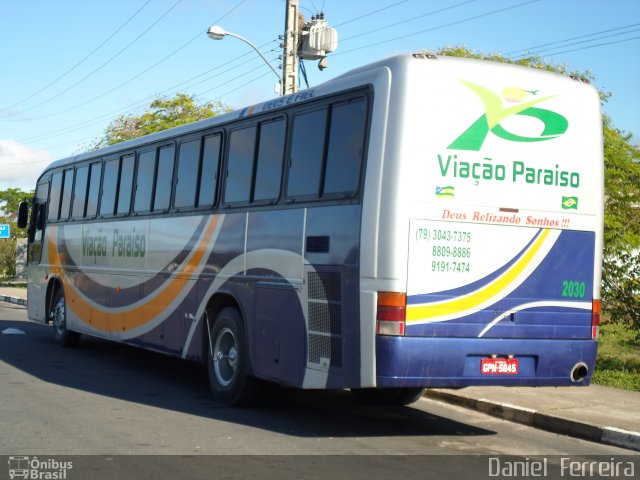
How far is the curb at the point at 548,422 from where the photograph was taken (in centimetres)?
937

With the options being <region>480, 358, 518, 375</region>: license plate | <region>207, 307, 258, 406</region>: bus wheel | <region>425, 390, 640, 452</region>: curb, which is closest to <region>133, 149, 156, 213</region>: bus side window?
<region>207, 307, 258, 406</region>: bus wheel

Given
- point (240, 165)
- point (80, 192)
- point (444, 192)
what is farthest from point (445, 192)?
point (80, 192)

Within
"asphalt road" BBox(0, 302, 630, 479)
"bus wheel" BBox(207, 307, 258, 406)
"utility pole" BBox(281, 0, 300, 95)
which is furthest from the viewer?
"utility pole" BBox(281, 0, 300, 95)

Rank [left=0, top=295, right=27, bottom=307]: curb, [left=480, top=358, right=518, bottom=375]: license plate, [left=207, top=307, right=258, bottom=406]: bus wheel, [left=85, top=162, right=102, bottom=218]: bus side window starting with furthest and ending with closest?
[left=0, top=295, right=27, bottom=307]: curb → [left=85, top=162, right=102, bottom=218]: bus side window → [left=207, top=307, right=258, bottom=406]: bus wheel → [left=480, top=358, right=518, bottom=375]: license plate

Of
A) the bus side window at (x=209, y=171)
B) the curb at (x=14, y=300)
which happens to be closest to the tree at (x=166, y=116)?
the curb at (x=14, y=300)

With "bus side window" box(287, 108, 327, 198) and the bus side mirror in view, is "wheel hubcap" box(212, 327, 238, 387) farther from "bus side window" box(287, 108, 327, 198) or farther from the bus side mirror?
the bus side mirror

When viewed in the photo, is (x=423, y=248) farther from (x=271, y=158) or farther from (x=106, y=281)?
(x=106, y=281)

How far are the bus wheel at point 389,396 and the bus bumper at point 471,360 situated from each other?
2.42 m

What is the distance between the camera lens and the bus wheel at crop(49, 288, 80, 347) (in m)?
17.2

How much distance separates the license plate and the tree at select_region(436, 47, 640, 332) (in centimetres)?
573

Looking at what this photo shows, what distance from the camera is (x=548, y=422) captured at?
10.3 meters

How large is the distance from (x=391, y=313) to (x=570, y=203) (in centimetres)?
233

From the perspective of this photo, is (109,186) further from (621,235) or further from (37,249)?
(621,235)

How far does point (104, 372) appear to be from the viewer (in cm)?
1378
